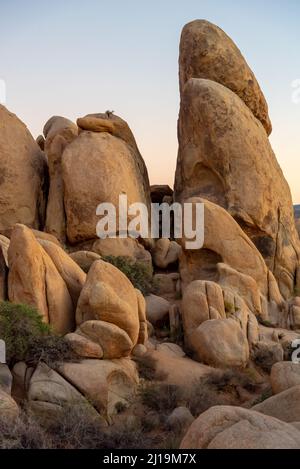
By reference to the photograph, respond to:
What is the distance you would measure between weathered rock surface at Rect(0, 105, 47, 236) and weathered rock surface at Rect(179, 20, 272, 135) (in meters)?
9.35

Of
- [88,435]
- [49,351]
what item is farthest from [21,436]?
[49,351]

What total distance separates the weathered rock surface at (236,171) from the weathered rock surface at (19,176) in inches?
269

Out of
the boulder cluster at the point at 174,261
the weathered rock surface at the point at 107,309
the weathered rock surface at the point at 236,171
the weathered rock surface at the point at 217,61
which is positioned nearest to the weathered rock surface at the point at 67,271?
the boulder cluster at the point at 174,261

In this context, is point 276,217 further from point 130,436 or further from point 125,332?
point 130,436

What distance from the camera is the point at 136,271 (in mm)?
20000

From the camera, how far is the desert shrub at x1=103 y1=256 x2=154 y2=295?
1942cm

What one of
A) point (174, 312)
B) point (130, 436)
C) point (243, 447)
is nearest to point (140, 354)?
point (174, 312)

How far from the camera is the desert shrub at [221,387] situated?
39.6 ft

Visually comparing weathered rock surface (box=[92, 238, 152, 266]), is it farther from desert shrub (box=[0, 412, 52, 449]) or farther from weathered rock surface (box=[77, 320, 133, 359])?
desert shrub (box=[0, 412, 52, 449])

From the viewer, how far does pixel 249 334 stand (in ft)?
54.3

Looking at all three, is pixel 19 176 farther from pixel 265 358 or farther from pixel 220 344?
pixel 265 358

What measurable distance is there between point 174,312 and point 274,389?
602 cm

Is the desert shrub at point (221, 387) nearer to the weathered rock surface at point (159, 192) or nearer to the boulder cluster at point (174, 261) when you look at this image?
the boulder cluster at point (174, 261)

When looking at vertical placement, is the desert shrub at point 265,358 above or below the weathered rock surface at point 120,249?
below
